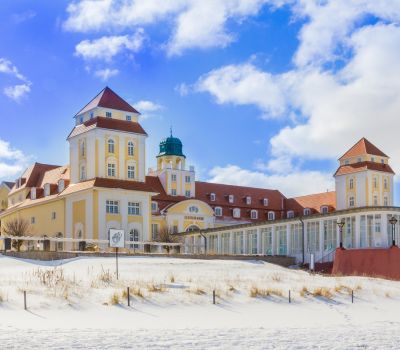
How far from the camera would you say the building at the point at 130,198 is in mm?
60062

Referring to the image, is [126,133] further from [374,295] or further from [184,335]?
[184,335]

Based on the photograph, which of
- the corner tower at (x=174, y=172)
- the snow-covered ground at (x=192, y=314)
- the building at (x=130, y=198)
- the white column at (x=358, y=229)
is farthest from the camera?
the corner tower at (x=174, y=172)

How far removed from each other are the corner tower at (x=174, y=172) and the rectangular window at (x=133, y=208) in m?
16.9

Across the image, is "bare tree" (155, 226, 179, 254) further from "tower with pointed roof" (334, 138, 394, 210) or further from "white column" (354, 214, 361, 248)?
"white column" (354, 214, 361, 248)

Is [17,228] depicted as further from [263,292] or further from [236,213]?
[263,292]

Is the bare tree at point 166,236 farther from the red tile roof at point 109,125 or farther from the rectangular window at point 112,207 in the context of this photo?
the red tile roof at point 109,125

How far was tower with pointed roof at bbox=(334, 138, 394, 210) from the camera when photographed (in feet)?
270

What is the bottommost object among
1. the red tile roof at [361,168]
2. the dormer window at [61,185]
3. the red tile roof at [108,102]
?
the dormer window at [61,185]

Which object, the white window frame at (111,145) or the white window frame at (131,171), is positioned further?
the white window frame at (131,171)

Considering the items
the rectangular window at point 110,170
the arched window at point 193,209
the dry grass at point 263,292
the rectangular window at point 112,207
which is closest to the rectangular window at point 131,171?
the rectangular window at point 110,170

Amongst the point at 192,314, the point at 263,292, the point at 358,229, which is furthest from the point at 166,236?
the point at 192,314

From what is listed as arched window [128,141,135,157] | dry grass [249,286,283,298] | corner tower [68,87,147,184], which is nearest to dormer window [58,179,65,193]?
corner tower [68,87,147,184]

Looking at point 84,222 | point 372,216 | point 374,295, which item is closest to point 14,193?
point 84,222

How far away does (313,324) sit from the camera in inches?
902
